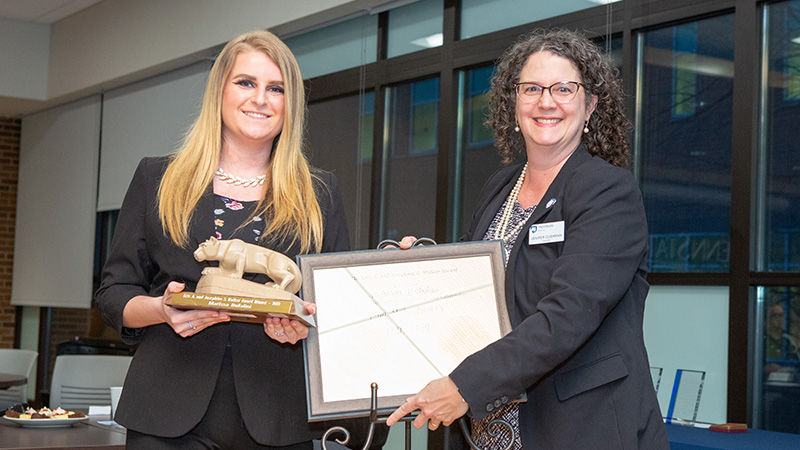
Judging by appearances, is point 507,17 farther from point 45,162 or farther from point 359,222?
point 45,162

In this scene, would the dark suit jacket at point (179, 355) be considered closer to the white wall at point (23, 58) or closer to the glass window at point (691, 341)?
the glass window at point (691, 341)

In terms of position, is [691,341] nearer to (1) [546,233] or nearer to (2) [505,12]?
(2) [505,12]

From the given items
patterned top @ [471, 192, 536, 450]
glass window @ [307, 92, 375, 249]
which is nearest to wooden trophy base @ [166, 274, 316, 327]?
patterned top @ [471, 192, 536, 450]

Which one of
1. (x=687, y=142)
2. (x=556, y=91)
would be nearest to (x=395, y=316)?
(x=556, y=91)

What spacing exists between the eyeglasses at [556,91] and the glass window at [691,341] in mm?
2234

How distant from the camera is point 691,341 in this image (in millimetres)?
4090

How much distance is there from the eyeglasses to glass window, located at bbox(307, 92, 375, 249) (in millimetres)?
3941

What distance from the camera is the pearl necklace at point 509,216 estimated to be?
211 cm

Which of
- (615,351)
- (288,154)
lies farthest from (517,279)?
(288,154)

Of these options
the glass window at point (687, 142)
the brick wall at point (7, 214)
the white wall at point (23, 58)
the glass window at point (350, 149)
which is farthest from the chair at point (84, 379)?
the brick wall at point (7, 214)

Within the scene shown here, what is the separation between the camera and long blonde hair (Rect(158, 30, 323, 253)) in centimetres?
199

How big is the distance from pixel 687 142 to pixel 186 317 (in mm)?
3032

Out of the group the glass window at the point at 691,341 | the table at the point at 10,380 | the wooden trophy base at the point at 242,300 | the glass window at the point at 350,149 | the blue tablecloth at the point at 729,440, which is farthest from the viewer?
the glass window at the point at 350,149

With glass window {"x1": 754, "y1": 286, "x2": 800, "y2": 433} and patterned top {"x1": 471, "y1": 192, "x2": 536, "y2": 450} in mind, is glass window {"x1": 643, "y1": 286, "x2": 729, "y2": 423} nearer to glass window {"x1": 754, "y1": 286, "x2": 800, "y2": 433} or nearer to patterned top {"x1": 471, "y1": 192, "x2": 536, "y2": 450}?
glass window {"x1": 754, "y1": 286, "x2": 800, "y2": 433}
